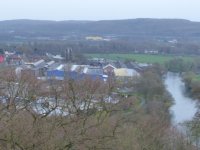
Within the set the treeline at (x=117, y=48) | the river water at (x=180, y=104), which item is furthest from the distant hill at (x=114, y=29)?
the river water at (x=180, y=104)

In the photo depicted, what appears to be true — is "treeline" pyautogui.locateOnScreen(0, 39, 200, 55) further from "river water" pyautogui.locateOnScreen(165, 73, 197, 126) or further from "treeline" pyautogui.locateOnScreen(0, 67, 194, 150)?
"treeline" pyautogui.locateOnScreen(0, 67, 194, 150)

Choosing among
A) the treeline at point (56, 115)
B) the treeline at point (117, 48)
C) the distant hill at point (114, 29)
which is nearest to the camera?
the treeline at point (56, 115)

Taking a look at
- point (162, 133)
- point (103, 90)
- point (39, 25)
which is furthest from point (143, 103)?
point (39, 25)

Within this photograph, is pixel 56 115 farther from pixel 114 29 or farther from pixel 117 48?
pixel 114 29

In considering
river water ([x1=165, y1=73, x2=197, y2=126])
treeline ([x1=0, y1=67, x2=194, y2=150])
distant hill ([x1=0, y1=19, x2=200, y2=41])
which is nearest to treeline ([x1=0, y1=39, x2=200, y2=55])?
distant hill ([x1=0, y1=19, x2=200, y2=41])

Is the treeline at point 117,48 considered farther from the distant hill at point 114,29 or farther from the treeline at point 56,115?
the treeline at point 56,115

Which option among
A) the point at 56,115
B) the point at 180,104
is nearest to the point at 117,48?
the point at 180,104
